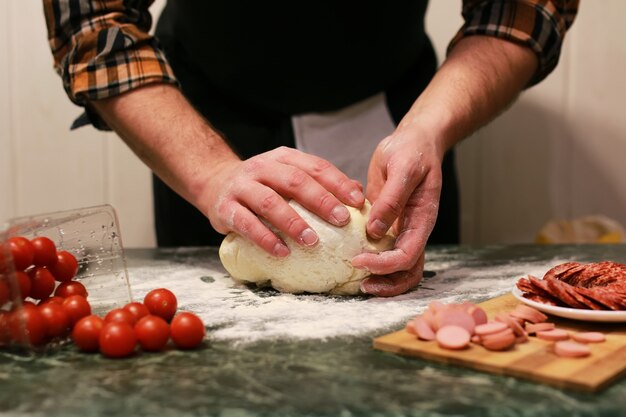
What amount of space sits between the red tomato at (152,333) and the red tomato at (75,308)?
9 cm

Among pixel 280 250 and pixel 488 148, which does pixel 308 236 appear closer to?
pixel 280 250

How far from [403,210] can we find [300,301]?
0.75ft

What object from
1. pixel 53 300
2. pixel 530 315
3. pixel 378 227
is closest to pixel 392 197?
pixel 378 227

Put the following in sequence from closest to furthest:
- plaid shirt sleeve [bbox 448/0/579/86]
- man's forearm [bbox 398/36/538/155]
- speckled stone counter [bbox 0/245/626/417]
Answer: speckled stone counter [bbox 0/245/626/417] < man's forearm [bbox 398/36/538/155] < plaid shirt sleeve [bbox 448/0/579/86]

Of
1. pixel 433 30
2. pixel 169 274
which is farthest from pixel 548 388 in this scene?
pixel 433 30

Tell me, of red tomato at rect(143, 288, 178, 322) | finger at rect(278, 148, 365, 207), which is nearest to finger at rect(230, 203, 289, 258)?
finger at rect(278, 148, 365, 207)

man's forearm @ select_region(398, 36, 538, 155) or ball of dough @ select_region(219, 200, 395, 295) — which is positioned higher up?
man's forearm @ select_region(398, 36, 538, 155)

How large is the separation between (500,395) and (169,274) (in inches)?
31.0

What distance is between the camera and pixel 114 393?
2.39ft

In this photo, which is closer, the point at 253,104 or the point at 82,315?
the point at 82,315

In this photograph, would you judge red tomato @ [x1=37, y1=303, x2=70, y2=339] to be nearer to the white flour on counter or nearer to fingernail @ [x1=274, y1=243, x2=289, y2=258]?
the white flour on counter

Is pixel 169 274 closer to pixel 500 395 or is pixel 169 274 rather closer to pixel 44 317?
pixel 44 317

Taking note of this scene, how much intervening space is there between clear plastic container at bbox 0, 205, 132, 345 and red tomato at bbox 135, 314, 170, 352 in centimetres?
17

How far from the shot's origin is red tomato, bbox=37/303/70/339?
0.87m
